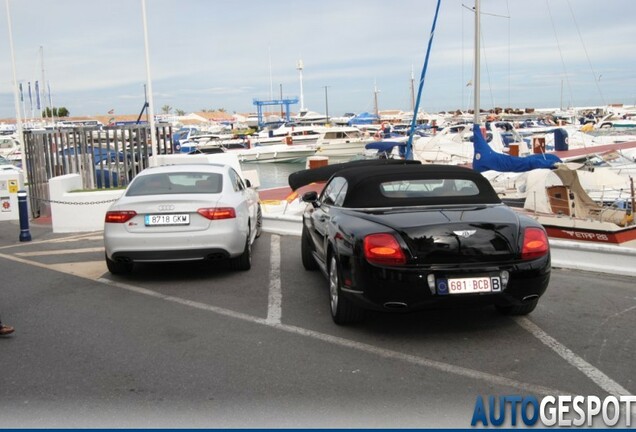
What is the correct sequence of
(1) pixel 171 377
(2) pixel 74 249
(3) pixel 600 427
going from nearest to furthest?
1. (3) pixel 600 427
2. (1) pixel 171 377
3. (2) pixel 74 249

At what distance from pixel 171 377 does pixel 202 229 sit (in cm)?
309

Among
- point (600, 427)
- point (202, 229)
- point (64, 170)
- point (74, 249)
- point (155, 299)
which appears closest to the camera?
point (600, 427)

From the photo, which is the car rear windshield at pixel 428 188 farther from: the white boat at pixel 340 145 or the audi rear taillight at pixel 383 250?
the white boat at pixel 340 145

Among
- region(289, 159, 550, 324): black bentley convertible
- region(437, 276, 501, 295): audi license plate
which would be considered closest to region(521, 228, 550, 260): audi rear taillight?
region(289, 159, 550, 324): black bentley convertible

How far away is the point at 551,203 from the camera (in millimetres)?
11953

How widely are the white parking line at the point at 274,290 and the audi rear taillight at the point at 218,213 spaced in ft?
3.15

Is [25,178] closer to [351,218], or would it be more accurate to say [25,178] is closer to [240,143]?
[351,218]

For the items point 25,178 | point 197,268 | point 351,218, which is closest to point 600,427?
point 351,218

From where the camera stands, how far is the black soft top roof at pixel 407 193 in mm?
5891

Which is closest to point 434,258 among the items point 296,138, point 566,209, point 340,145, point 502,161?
point 566,209

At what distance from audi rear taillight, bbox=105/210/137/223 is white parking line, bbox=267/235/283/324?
1848mm

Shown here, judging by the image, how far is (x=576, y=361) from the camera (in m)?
4.68

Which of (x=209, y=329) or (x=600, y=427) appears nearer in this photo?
(x=600, y=427)

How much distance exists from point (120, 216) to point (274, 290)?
80.4 inches
